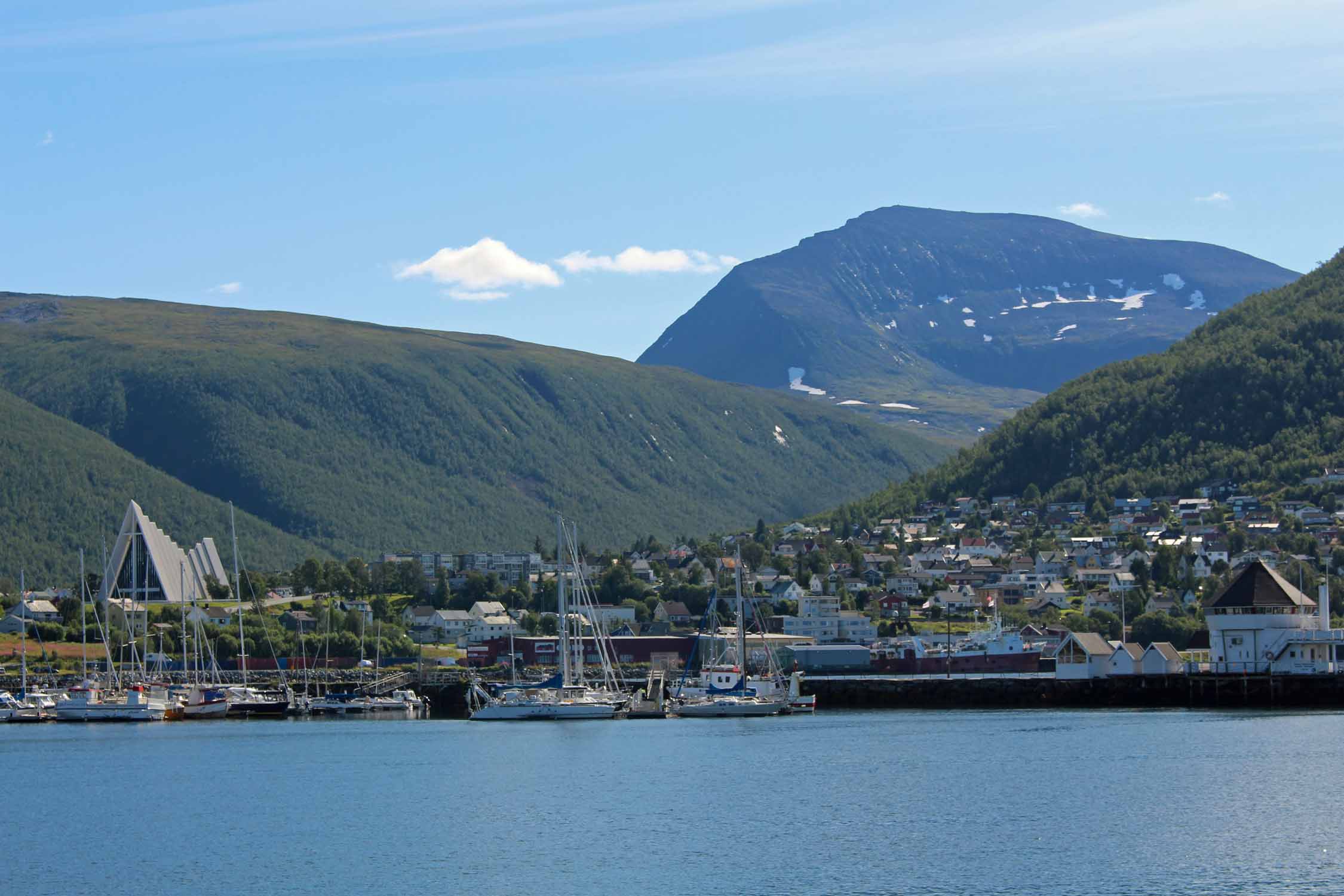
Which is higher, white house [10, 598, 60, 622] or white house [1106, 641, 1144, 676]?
white house [10, 598, 60, 622]

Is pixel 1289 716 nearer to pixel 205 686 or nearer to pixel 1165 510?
pixel 205 686

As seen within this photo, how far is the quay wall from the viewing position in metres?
99.2

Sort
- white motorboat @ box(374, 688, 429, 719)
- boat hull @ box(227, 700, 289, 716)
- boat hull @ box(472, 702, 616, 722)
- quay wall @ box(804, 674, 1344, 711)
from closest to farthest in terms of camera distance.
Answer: quay wall @ box(804, 674, 1344, 711) → boat hull @ box(472, 702, 616, 722) → boat hull @ box(227, 700, 289, 716) → white motorboat @ box(374, 688, 429, 719)

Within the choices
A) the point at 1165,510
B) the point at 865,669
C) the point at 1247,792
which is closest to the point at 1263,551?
the point at 1165,510

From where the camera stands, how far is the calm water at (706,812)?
49.2m

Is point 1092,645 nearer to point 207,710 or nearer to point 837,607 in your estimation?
point 207,710

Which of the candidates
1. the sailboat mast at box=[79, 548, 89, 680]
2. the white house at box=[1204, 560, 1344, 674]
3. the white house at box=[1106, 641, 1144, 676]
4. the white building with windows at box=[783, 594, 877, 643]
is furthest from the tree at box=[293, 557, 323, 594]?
the white house at box=[1204, 560, 1344, 674]

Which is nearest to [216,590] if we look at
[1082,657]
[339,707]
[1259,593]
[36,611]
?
[36,611]

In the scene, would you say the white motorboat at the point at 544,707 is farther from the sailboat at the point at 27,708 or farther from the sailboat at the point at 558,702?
the sailboat at the point at 27,708

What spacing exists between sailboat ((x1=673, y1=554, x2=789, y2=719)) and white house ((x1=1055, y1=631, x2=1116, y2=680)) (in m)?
16.5

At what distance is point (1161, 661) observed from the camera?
365 feet

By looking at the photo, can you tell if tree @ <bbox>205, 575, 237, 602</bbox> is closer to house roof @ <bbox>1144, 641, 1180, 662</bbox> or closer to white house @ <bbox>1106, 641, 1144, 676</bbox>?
white house @ <bbox>1106, 641, 1144, 676</bbox>

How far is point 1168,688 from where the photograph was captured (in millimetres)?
104500

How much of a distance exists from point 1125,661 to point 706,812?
58.1 metres
